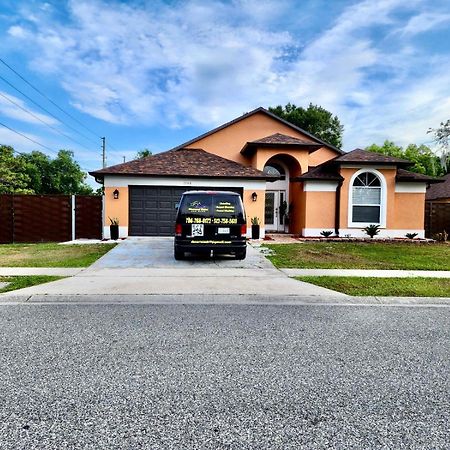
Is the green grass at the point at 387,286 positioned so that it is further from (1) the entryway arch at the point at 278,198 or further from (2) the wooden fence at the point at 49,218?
(1) the entryway arch at the point at 278,198

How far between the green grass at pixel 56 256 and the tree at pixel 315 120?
3786 cm

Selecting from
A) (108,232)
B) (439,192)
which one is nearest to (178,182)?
(108,232)

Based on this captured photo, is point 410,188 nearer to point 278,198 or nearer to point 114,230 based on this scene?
point 278,198

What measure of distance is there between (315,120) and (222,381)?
46.7 m

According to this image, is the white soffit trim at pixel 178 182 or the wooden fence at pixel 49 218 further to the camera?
the white soffit trim at pixel 178 182

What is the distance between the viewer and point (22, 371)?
352 cm

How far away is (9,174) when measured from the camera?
107ft

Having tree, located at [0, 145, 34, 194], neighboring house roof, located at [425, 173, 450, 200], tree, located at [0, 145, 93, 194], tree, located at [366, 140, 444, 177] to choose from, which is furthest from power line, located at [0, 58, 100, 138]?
tree, located at [366, 140, 444, 177]

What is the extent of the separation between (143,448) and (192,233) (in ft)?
26.6

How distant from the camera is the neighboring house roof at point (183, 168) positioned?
17.0 meters

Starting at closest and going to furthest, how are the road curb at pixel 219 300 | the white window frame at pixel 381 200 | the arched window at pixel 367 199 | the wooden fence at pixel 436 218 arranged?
1. the road curb at pixel 219 300
2. the white window frame at pixel 381 200
3. the arched window at pixel 367 199
4. the wooden fence at pixel 436 218

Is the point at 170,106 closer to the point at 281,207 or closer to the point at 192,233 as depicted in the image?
the point at 281,207

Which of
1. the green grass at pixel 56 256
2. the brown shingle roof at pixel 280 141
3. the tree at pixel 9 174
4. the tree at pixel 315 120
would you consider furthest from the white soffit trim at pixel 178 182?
the tree at pixel 315 120

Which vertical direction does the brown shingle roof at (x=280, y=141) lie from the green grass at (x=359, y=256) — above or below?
above
